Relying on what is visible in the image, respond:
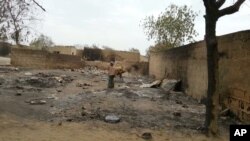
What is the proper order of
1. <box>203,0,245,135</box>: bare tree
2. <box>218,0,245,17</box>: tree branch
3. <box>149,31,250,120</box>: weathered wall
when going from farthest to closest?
<box>149,31,250,120</box>: weathered wall → <box>203,0,245,135</box>: bare tree → <box>218,0,245,17</box>: tree branch

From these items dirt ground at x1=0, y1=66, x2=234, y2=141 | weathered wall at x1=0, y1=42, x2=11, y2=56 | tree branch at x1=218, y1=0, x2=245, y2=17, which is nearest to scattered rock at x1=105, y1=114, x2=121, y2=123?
dirt ground at x1=0, y1=66, x2=234, y2=141

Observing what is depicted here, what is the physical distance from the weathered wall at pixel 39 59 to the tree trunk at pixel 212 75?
23.8 meters

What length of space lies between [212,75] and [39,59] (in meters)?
24.5

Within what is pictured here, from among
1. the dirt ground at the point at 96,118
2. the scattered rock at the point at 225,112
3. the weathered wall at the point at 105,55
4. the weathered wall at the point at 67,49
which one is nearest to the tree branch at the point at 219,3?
the dirt ground at the point at 96,118

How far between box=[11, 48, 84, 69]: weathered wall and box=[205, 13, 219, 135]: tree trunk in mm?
23801

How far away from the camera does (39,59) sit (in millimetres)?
31625

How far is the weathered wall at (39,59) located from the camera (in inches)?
1200

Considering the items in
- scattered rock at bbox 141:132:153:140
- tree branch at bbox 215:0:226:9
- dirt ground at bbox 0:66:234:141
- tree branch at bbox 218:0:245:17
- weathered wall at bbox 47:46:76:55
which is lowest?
scattered rock at bbox 141:132:153:140

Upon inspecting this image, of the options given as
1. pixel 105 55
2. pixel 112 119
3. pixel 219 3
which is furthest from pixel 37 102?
pixel 105 55

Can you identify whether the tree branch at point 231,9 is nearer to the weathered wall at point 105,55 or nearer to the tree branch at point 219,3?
the tree branch at point 219,3

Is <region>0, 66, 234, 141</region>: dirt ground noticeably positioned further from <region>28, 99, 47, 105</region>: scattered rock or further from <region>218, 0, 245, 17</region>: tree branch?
<region>218, 0, 245, 17</region>: tree branch

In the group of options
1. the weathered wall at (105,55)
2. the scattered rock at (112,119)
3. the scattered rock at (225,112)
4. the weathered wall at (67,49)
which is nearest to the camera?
the scattered rock at (112,119)

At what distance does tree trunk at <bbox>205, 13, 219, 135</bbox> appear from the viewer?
29.0 feet

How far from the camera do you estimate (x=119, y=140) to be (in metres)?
8.08
